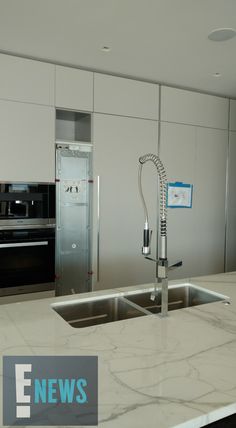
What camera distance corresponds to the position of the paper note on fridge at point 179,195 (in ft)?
12.6

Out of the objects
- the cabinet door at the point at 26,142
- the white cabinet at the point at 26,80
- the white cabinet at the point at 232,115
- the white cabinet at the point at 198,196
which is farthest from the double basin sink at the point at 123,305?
the white cabinet at the point at 232,115

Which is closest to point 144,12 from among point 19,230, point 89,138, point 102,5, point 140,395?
point 102,5

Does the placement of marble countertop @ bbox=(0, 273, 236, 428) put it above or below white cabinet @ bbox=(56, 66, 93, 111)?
below

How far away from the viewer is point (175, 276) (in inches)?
152

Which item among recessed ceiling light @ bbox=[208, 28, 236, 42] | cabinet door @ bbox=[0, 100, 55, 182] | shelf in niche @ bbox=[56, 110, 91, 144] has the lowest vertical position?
cabinet door @ bbox=[0, 100, 55, 182]

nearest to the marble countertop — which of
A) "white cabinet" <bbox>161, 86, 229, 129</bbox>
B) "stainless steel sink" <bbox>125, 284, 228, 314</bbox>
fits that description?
"stainless steel sink" <bbox>125, 284, 228, 314</bbox>

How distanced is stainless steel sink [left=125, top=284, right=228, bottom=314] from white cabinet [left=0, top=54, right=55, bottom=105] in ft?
6.57

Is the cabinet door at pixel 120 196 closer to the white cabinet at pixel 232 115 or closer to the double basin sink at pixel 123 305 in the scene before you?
the white cabinet at pixel 232 115

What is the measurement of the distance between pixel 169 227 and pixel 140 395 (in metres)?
3.02

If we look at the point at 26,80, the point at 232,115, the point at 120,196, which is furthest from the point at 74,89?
the point at 232,115

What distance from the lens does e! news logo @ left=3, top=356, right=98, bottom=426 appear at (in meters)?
0.83

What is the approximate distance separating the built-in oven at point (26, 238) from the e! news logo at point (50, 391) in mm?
2004

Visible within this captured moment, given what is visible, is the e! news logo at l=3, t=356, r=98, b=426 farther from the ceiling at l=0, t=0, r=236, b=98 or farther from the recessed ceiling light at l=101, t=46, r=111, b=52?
the recessed ceiling light at l=101, t=46, r=111, b=52

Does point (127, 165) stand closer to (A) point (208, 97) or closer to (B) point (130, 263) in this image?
(B) point (130, 263)
